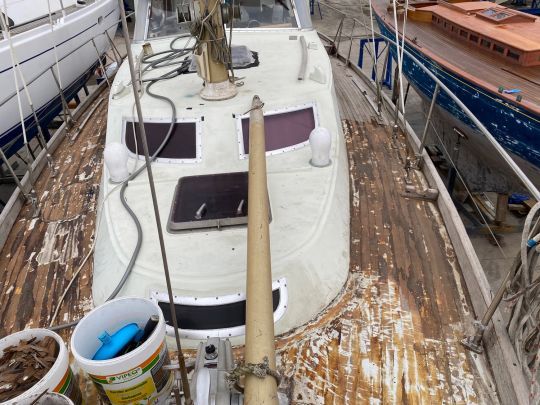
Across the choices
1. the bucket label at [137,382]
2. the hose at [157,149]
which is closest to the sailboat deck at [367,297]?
the hose at [157,149]

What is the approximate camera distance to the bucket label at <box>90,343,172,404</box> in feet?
5.03

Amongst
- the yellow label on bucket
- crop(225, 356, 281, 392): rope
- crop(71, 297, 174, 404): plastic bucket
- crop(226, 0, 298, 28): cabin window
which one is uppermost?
crop(226, 0, 298, 28): cabin window

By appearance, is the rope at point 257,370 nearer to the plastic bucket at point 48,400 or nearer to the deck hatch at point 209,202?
the plastic bucket at point 48,400

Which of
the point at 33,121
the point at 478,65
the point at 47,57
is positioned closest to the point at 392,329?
the point at 478,65

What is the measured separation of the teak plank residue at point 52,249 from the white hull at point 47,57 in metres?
1.17

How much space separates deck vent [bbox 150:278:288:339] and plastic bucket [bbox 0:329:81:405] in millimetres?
541

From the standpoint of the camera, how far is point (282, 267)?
2.24 m

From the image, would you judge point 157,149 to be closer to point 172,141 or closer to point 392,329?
point 172,141

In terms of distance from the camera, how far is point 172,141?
3021 millimetres

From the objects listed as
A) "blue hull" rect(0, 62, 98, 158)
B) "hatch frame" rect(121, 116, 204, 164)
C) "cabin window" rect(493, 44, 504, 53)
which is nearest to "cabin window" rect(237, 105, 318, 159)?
"hatch frame" rect(121, 116, 204, 164)

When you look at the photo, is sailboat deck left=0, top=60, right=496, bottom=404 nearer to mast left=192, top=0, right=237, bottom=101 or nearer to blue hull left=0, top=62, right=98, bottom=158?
mast left=192, top=0, right=237, bottom=101

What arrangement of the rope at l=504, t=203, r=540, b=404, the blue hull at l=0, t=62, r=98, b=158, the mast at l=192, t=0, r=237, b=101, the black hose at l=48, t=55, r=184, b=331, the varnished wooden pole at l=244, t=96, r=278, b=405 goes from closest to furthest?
the varnished wooden pole at l=244, t=96, r=278, b=405
the rope at l=504, t=203, r=540, b=404
the black hose at l=48, t=55, r=184, b=331
the mast at l=192, t=0, r=237, b=101
the blue hull at l=0, t=62, r=98, b=158

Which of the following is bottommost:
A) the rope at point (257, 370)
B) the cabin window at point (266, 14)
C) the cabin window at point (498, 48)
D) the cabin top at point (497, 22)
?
the rope at point (257, 370)

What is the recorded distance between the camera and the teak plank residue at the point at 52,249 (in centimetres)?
245
